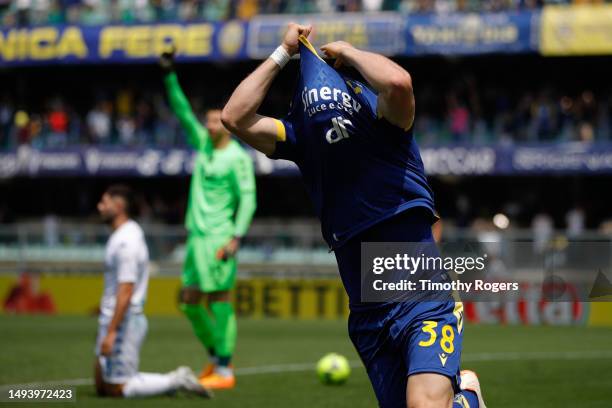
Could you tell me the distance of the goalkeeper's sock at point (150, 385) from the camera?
10.3 m

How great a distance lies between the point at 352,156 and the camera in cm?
621

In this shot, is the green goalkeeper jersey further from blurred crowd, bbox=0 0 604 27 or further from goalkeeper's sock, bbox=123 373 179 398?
blurred crowd, bbox=0 0 604 27

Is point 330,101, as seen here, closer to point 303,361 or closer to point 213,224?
point 213,224

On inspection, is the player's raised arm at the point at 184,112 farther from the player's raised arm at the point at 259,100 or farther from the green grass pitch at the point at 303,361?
the player's raised arm at the point at 259,100

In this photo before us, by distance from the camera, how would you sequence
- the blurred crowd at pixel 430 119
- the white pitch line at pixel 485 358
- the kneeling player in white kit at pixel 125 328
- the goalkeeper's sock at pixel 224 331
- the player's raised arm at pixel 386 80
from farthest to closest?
the blurred crowd at pixel 430 119 < the white pitch line at pixel 485 358 < the goalkeeper's sock at pixel 224 331 < the kneeling player in white kit at pixel 125 328 < the player's raised arm at pixel 386 80

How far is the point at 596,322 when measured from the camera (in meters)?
21.9

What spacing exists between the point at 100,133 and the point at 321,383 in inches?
1025

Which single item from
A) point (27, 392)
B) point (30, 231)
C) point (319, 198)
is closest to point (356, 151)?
point (319, 198)

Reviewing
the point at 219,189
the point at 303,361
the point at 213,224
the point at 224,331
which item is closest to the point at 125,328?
the point at 224,331

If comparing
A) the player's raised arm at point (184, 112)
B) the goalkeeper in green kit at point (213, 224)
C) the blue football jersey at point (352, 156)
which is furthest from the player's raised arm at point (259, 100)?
the player's raised arm at point (184, 112)

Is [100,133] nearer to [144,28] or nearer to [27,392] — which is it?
[144,28]

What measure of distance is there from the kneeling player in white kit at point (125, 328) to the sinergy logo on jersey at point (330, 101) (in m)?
4.47

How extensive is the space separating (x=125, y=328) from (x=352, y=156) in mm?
4720

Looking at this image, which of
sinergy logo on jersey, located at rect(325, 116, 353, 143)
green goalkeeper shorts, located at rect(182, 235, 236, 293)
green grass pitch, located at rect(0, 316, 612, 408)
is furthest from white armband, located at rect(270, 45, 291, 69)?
green goalkeeper shorts, located at rect(182, 235, 236, 293)
